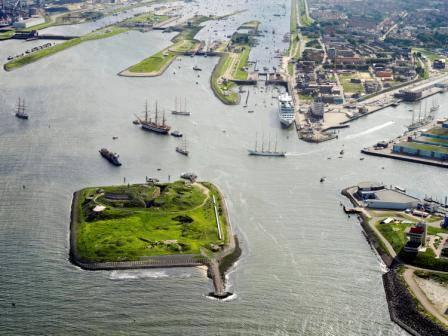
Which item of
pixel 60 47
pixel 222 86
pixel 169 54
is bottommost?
pixel 222 86

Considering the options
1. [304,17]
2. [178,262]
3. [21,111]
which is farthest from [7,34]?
[178,262]

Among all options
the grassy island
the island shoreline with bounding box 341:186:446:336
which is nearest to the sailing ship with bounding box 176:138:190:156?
the island shoreline with bounding box 341:186:446:336

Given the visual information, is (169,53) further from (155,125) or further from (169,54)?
(155,125)

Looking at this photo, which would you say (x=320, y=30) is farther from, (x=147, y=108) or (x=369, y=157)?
(x=369, y=157)

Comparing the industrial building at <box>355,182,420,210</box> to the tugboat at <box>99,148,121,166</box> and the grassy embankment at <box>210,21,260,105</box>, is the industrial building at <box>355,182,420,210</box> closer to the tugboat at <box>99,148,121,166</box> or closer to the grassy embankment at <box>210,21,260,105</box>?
the tugboat at <box>99,148,121,166</box>

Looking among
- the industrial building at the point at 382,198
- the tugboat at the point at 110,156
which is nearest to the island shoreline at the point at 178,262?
the industrial building at the point at 382,198

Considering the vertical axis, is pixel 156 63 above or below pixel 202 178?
above

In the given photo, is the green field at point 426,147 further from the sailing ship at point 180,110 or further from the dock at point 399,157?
the sailing ship at point 180,110
